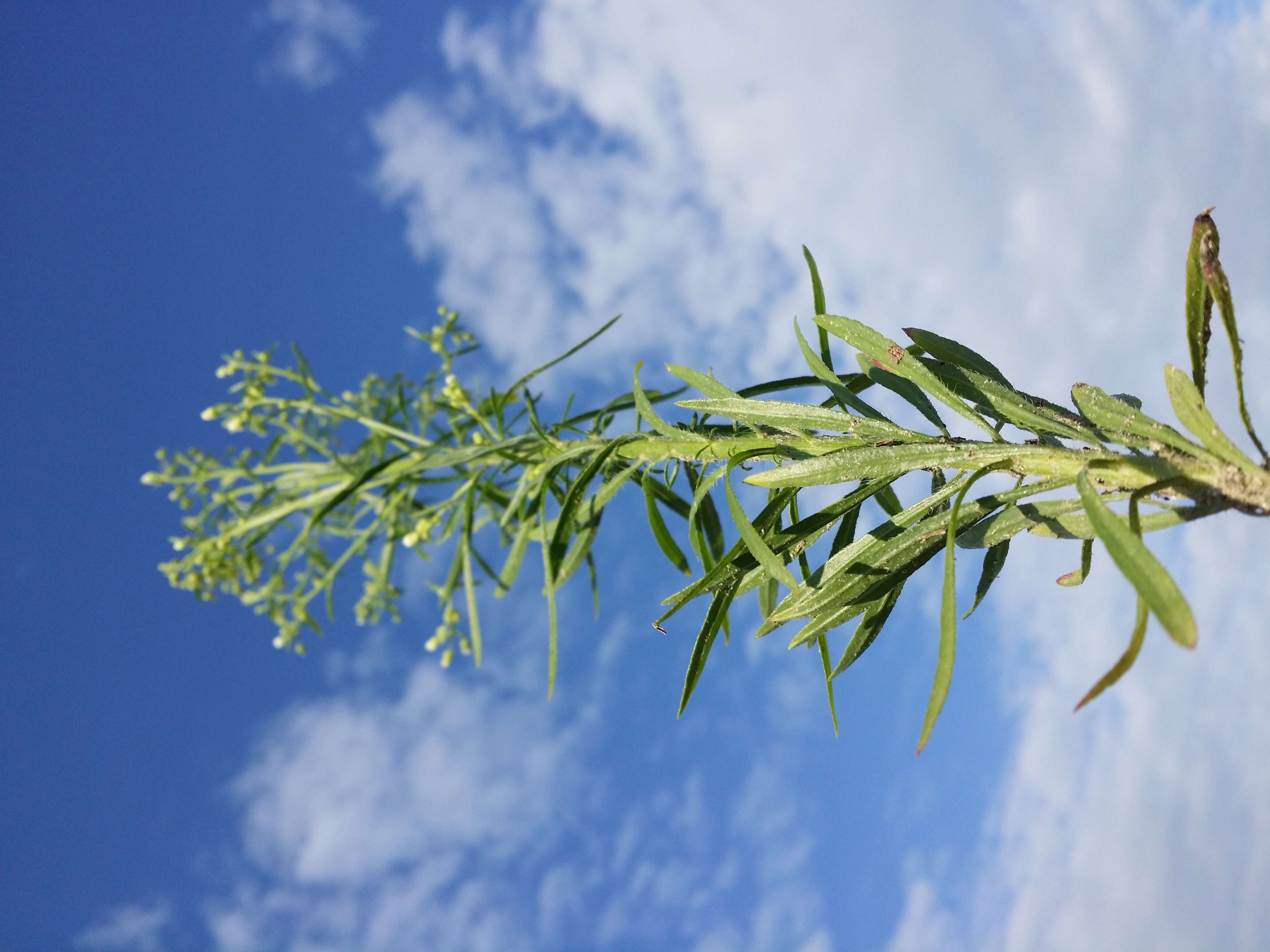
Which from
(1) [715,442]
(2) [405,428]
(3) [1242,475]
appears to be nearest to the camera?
(3) [1242,475]

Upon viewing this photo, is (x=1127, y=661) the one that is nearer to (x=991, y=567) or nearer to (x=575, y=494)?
(x=991, y=567)

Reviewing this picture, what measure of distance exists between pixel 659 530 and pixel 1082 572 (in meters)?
0.67

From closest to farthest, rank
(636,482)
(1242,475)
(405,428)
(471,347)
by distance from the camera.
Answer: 1. (1242,475)
2. (636,482)
3. (405,428)
4. (471,347)

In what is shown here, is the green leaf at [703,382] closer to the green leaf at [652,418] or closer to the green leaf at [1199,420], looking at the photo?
the green leaf at [652,418]

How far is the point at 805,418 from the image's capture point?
1184 millimetres

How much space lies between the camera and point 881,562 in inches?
43.3

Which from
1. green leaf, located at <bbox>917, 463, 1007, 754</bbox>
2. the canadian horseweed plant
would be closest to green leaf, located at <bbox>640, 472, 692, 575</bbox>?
the canadian horseweed plant

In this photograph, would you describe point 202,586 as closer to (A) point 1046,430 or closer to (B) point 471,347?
(B) point 471,347

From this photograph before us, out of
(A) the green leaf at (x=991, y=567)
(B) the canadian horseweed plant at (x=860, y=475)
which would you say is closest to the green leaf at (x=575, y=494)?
(B) the canadian horseweed plant at (x=860, y=475)

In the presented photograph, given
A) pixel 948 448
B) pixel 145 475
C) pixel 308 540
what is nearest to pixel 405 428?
pixel 308 540

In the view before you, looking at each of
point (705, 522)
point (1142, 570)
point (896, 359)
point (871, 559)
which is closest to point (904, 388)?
point (896, 359)

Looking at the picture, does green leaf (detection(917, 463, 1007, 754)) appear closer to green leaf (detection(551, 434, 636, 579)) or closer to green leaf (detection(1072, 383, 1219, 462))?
green leaf (detection(1072, 383, 1219, 462))

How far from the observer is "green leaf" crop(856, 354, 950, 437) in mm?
1156

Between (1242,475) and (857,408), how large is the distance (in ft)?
1.50
